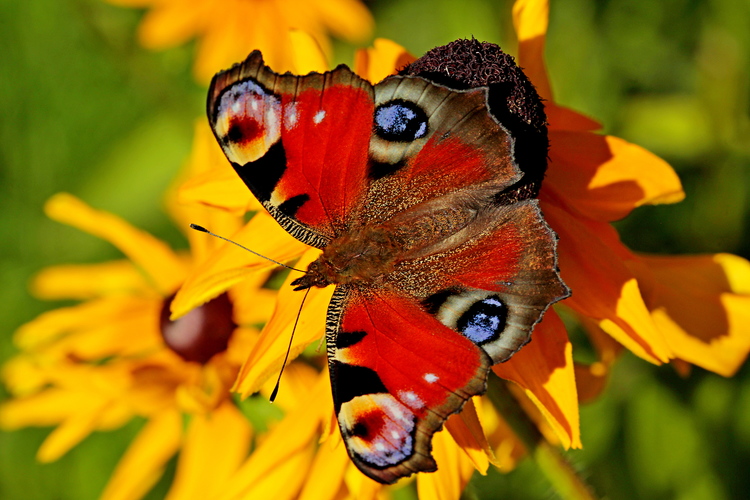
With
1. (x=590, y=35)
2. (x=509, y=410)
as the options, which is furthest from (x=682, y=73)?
(x=509, y=410)

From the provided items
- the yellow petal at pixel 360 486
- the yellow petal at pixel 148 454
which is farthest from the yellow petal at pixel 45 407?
the yellow petal at pixel 360 486

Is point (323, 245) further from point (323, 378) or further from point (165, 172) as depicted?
point (165, 172)

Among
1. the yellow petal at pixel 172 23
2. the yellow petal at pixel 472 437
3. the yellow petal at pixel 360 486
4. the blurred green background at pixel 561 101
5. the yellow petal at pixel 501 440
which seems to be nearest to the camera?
the yellow petal at pixel 472 437

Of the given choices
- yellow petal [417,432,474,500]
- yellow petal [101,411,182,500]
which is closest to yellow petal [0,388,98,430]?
yellow petal [101,411,182,500]

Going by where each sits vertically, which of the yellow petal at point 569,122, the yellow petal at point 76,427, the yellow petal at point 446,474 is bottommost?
the yellow petal at point 446,474

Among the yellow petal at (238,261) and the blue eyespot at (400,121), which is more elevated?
the blue eyespot at (400,121)

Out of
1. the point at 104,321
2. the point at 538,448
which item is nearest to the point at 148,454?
the point at 104,321

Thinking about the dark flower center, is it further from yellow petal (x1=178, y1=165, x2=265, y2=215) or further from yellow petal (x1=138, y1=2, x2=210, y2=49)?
yellow petal (x1=138, y1=2, x2=210, y2=49)

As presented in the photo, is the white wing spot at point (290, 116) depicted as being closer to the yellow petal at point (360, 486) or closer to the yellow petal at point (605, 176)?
the yellow petal at point (605, 176)
